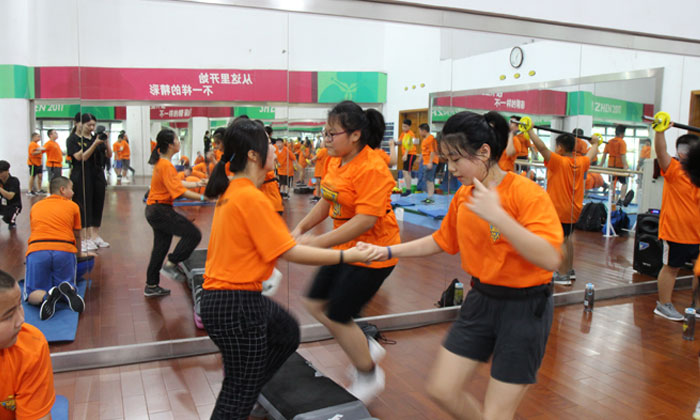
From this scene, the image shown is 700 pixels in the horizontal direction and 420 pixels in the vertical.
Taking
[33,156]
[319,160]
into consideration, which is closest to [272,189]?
[319,160]

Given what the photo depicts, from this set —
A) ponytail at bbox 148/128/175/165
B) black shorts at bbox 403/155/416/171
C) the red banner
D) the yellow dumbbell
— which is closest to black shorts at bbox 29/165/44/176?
ponytail at bbox 148/128/175/165

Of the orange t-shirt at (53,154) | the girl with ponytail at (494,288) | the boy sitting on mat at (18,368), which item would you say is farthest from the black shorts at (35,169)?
the girl with ponytail at (494,288)

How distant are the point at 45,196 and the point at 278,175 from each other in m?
1.90

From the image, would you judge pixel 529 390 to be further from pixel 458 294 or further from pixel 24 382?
pixel 24 382

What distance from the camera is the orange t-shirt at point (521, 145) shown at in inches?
223

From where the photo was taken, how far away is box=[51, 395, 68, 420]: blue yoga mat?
306cm

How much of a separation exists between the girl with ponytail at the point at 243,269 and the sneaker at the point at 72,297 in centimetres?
262

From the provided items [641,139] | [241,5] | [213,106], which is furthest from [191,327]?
[641,139]

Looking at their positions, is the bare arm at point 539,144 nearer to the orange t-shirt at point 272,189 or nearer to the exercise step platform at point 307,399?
the orange t-shirt at point 272,189

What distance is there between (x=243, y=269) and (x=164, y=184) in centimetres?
277

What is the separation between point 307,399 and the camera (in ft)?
9.99

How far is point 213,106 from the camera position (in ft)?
14.4

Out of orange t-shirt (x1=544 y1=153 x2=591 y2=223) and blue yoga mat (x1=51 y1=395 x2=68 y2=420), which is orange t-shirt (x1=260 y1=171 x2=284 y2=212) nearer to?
blue yoga mat (x1=51 y1=395 x2=68 y2=420)

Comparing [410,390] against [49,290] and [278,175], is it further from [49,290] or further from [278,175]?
[49,290]
